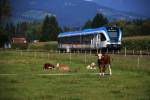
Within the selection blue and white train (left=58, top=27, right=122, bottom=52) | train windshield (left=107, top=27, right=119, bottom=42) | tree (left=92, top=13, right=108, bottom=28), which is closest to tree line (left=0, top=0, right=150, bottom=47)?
tree (left=92, top=13, right=108, bottom=28)

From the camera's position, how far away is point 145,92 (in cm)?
1598

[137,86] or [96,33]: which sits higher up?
[96,33]

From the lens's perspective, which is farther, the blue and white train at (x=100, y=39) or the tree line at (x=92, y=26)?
the tree line at (x=92, y=26)

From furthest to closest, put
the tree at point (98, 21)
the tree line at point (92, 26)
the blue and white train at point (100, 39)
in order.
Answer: the tree at point (98, 21)
the tree line at point (92, 26)
the blue and white train at point (100, 39)

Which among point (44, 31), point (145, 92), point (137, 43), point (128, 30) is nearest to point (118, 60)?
point (145, 92)

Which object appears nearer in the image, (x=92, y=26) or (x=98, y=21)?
(x=92, y=26)

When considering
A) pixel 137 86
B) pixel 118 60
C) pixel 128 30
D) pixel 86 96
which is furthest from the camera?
pixel 128 30

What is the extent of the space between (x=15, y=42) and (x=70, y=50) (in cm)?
3391

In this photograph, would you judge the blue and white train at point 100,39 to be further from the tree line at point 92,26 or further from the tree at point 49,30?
the tree at point 49,30

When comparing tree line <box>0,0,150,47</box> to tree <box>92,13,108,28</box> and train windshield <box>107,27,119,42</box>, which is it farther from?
train windshield <box>107,27,119,42</box>

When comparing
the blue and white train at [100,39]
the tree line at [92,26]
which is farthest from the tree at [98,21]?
the blue and white train at [100,39]

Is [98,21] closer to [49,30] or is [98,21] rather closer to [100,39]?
[49,30]

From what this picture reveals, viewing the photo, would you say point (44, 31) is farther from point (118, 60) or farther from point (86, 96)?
point (86, 96)

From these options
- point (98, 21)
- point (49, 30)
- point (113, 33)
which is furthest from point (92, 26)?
point (113, 33)
